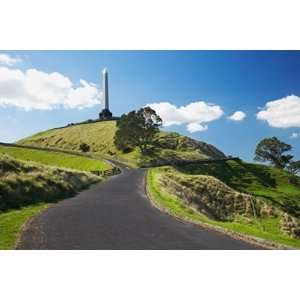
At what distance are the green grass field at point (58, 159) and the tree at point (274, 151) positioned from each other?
44.6m

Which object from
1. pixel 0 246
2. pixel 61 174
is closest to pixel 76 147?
pixel 61 174

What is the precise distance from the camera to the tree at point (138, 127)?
318 feet

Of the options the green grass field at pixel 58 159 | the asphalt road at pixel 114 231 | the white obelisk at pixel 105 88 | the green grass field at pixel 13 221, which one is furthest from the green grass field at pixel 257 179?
the green grass field at pixel 13 221

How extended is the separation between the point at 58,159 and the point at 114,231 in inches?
3103

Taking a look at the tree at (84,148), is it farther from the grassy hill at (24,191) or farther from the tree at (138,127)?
the grassy hill at (24,191)

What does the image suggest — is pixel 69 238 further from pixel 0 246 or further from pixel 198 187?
A: pixel 198 187

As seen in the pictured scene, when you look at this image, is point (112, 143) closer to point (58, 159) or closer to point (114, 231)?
point (58, 159)

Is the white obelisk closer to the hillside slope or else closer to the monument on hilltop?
the monument on hilltop

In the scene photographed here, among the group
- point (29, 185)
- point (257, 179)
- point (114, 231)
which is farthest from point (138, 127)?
point (114, 231)

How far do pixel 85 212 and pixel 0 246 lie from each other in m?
8.19
